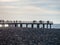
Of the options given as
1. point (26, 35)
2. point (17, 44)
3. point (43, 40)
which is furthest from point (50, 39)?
point (17, 44)

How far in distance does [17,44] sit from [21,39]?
A: 343 centimetres

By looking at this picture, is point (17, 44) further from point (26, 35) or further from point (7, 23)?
point (7, 23)

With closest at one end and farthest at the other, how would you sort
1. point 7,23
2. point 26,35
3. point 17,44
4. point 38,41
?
point 17,44, point 38,41, point 26,35, point 7,23

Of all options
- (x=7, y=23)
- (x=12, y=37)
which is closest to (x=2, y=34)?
(x=12, y=37)

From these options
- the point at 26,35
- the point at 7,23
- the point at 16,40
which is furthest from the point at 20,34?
the point at 7,23

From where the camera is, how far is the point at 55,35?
5062cm

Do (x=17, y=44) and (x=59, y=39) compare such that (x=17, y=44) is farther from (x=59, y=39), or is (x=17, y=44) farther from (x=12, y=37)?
(x=59, y=39)

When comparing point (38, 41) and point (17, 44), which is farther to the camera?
point (38, 41)

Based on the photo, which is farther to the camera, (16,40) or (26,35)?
(26,35)

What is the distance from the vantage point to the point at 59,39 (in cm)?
4753

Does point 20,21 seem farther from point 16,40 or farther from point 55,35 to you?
point 16,40

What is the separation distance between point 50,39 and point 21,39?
5.93 meters

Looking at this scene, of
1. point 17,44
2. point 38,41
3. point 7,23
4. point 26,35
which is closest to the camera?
point 17,44

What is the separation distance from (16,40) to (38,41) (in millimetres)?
4230
